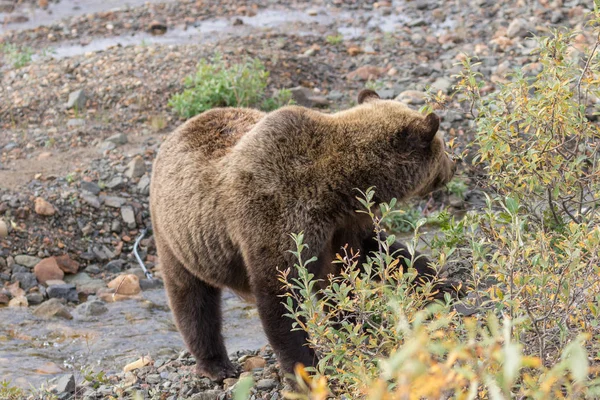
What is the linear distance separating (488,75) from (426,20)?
385 centimetres

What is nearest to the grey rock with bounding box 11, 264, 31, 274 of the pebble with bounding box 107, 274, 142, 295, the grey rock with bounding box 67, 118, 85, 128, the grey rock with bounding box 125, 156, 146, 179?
the pebble with bounding box 107, 274, 142, 295

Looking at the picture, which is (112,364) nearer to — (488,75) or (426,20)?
(488,75)

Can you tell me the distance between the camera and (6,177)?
9.27 metres

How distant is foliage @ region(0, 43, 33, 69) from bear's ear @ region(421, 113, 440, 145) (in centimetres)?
941

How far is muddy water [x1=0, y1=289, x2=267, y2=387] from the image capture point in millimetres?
6742

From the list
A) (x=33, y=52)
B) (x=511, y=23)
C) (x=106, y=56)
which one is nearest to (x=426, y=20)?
(x=511, y=23)

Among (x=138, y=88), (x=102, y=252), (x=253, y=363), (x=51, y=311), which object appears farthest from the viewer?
(x=138, y=88)

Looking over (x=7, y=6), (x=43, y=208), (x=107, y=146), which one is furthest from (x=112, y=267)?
(x=7, y=6)

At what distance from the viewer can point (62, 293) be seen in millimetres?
7895

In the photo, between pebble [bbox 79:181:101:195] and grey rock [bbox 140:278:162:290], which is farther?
pebble [bbox 79:181:101:195]

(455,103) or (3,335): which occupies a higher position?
(455,103)

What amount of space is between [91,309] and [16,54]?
22.7ft

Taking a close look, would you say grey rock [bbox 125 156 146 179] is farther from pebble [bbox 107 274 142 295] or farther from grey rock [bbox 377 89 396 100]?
grey rock [bbox 377 89 396 100]

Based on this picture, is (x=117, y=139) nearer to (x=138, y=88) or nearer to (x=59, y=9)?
(x=138, y=88)
